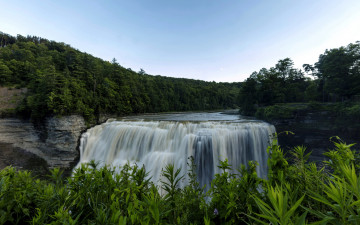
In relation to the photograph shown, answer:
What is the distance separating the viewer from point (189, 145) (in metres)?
10.4

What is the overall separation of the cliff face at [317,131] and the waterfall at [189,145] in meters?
2.89

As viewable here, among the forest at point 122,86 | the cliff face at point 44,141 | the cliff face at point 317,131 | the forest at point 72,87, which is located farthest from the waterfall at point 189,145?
the forest at point 72,87

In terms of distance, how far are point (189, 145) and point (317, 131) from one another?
460 inches

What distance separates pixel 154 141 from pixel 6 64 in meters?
28.9

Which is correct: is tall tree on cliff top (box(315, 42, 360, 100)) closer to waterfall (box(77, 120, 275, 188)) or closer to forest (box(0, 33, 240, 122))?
waterfall (box(77, 120, 275, 188))

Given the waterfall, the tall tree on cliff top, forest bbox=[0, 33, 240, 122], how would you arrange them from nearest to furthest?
the waterfall, the tall tree on cliff top, forest bbox=[0, 33, 240, 122]

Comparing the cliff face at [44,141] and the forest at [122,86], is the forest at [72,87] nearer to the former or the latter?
the forest at [122,86]

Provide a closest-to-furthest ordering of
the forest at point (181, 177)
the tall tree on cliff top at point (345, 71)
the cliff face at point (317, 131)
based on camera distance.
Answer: the forest at point (181, 177), the cliff face at point (317, 131), the tall tree on cliff top at point (345, 71)

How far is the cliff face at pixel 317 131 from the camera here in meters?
10.9

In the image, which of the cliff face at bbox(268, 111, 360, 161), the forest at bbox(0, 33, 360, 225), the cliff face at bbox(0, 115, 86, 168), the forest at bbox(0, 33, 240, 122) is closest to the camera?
the forest at bbox(0, 33, 360, 225)

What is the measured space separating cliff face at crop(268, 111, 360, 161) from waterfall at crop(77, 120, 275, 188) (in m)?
2.89

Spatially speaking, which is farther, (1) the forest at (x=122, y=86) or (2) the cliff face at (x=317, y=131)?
(1) the forest at (x=122, y=86)

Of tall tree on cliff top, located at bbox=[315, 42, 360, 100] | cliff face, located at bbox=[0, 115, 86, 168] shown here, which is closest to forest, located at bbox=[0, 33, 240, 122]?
cliff face, located at bbox=[0, 115, 86, 168]

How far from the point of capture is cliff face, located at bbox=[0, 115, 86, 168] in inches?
552
